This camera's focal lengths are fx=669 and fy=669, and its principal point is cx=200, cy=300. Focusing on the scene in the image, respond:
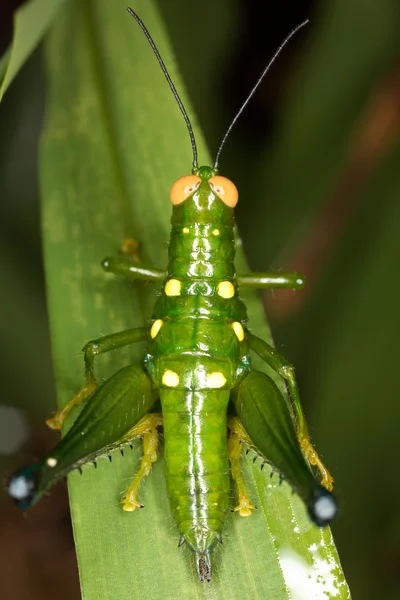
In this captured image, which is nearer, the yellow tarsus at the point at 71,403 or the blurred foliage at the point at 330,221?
the yellow tarsus at the point at 71,403

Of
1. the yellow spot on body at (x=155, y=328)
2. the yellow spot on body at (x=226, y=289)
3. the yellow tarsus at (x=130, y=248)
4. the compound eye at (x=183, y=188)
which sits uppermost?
the compound eye at (x=183, y=188)

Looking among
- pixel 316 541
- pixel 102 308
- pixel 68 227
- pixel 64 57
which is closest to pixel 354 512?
pixel 316 541

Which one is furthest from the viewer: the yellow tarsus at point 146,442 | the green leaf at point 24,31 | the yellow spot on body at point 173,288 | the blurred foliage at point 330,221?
the blurred foliage at point 330,221

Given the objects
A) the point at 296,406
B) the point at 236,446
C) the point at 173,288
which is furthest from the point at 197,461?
the point at 173,288

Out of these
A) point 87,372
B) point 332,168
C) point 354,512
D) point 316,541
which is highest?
point 332,168

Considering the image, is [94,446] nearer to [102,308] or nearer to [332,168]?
[102,308]

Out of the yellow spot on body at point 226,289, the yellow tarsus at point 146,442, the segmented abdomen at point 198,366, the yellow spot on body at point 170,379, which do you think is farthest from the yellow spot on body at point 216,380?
the yellow spot on body at point 226,289

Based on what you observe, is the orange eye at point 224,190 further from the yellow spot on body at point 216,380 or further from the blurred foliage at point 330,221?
the blurred foliage at point 330,221
